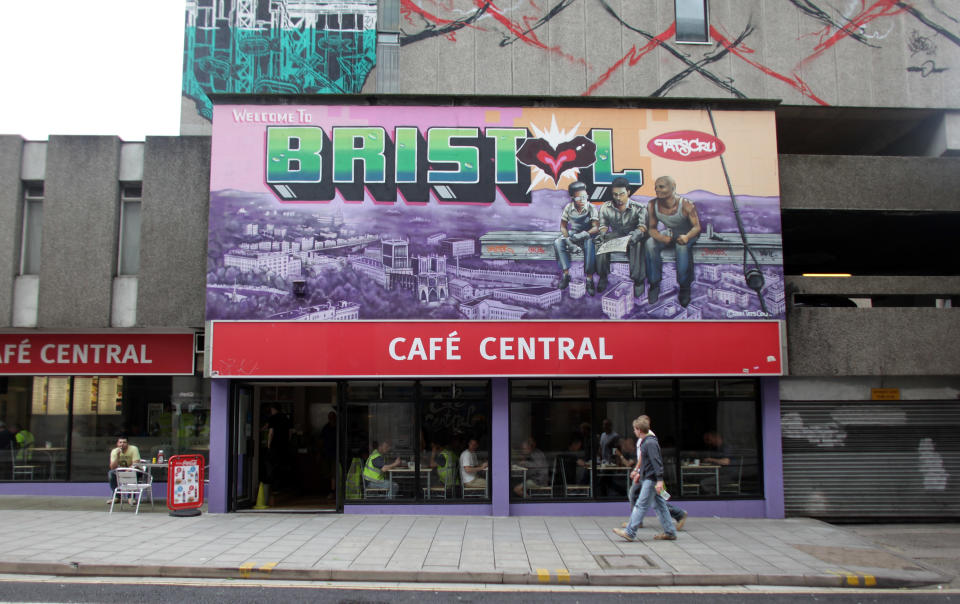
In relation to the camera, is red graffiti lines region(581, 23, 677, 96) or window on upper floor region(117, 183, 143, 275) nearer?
window on upper floor region(117, 183, 143, 275)

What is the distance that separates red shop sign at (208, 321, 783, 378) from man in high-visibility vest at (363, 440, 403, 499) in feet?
5.11

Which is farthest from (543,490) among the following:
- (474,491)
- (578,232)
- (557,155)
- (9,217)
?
(9,217)

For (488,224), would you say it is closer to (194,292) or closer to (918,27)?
→ (194,292)

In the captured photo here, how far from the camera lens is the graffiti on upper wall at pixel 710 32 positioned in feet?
51.3

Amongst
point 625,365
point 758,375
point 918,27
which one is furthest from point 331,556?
point 918,27

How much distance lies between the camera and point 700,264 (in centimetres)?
1316

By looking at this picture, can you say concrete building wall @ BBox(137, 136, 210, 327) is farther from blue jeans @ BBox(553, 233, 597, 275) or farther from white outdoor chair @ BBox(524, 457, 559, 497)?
white outdoor chair @ BBox(524, 457, 559, 497)

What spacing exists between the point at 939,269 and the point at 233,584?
1840 cm

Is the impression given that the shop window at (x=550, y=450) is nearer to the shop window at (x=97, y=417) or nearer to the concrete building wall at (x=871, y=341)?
the concrete building wall at (x=871, y=341)

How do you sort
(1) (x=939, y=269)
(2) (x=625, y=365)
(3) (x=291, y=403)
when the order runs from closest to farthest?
(2) (x=625, y=365), (3) (x=291, y=403), (1) (x=939, y=269)

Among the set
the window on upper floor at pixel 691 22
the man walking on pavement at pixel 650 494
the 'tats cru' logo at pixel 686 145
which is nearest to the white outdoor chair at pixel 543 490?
the man walking on pavement at pixel 650 494

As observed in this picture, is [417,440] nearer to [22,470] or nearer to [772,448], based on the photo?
[772,448]

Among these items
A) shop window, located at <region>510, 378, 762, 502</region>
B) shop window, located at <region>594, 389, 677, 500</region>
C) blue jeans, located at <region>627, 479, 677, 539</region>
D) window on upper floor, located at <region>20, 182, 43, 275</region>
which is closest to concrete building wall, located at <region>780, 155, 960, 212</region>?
shop window, located at <region>510, 378, 762, 502</region>

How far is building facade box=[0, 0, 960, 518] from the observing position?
12.9m
